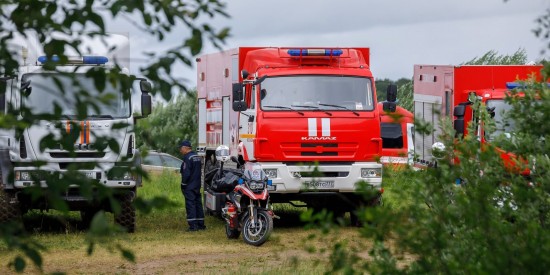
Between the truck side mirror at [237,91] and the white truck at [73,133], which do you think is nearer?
the white truck at [73,133]

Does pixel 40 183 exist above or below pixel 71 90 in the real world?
below

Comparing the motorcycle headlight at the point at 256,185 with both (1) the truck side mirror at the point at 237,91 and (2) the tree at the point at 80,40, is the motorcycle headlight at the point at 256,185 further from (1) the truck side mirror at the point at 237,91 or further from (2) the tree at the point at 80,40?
(2) the tree at the point at 80,40

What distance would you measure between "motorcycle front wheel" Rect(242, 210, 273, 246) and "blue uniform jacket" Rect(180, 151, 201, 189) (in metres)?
2.78

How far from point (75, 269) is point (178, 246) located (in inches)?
115

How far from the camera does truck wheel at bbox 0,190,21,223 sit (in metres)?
18.0

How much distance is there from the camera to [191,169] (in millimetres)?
19734

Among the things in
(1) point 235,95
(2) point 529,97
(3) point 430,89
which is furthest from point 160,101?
(3) point 430,89

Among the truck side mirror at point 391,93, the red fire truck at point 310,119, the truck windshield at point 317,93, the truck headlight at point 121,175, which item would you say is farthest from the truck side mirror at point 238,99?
the truck headlight at point 121,175

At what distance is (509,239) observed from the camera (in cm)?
605

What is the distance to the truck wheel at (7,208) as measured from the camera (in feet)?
58.9

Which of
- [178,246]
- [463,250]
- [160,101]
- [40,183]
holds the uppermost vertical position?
[160,101]

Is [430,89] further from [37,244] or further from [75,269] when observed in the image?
[37,244]

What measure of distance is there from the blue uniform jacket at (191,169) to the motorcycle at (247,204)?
102cm

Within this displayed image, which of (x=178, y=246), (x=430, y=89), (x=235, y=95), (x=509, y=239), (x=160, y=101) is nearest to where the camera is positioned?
(x=160, y=101)
